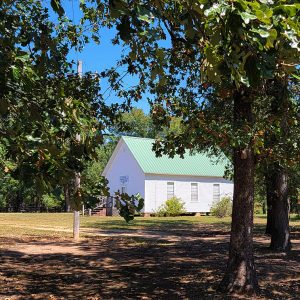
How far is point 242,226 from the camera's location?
777cm

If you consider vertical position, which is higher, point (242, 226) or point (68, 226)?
point (242, 226)

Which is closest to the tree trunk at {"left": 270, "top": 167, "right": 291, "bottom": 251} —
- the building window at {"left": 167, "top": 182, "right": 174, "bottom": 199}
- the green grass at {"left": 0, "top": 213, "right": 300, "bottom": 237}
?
the green grass at {"left": 0, "top": 213, "right": 300, "bottom": 237}

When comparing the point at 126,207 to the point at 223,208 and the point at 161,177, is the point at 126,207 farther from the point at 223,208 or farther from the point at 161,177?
the point at 161,177

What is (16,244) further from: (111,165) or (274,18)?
(111,165)

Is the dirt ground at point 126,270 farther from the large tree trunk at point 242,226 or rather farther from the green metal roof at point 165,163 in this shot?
the green metal roof at point 165,163

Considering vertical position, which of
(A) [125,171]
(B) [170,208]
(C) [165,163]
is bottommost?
(B) [170,208]

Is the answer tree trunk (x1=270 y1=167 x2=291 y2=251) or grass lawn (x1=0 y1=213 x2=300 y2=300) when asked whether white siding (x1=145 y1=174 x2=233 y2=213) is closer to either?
grass lawn (x1=0 y1=213 x2=300 y2=300)

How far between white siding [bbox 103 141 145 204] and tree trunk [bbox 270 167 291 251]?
82.0 feet

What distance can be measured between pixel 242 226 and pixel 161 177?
32002 mm

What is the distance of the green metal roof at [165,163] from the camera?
3959cm

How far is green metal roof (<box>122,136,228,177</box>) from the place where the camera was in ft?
130

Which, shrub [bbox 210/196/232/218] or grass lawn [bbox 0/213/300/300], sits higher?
shrub [bbox 210/196/232/218]

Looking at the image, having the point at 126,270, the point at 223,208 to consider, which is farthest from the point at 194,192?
the point at 126,270

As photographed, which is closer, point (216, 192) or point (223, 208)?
point (223, 208)
